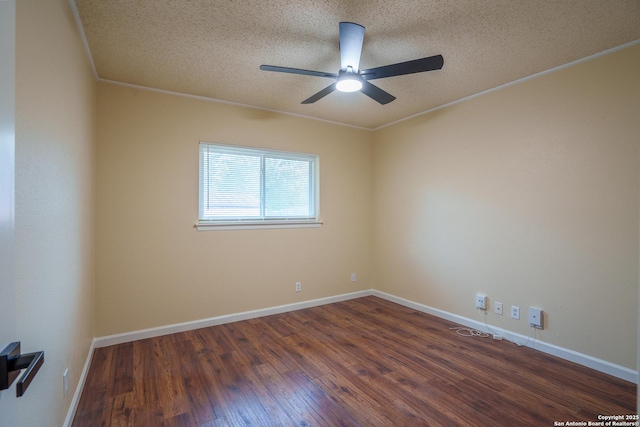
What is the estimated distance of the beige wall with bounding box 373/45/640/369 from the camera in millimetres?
2186

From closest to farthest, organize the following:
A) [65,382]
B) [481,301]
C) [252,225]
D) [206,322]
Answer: [65,382] < [481,301] < [206,322] < [252,225]

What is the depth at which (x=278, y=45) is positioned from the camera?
2.21 m

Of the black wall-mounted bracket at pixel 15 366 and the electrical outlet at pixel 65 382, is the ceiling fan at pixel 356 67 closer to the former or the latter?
the black wall-mounted bracket at pixel 15 366

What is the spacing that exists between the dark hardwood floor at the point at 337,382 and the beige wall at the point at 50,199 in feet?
1.23

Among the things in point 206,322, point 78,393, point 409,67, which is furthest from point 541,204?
point 78,393

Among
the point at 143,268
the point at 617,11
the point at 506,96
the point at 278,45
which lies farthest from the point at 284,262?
the point at 617,11

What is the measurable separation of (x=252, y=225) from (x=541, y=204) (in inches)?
116

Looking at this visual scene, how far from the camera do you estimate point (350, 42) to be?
1902 mm

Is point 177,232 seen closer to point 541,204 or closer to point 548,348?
point 541,204

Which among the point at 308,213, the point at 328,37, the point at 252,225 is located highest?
the point at 328,37

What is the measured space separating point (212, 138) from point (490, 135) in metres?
2.98

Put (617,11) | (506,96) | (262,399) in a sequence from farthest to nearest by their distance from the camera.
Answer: (506,96) → (262,399) → (617,11)

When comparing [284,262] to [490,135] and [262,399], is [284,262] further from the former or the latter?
[490,135]

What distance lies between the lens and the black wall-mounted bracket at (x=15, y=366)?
553mm
